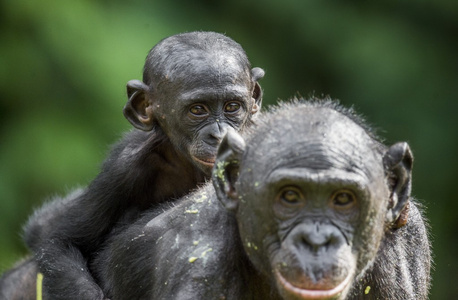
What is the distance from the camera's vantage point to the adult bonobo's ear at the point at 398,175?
18.1 ft

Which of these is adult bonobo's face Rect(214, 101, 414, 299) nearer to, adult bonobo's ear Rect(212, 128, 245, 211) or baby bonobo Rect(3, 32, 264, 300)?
adult bonobo's ear Rect(212, 128, 245, 211)

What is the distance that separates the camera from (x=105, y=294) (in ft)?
23.0

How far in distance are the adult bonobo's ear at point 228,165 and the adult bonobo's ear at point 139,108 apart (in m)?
2.41

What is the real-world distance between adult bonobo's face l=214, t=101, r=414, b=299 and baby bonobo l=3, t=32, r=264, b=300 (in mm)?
1721

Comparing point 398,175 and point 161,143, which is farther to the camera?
point 161,143

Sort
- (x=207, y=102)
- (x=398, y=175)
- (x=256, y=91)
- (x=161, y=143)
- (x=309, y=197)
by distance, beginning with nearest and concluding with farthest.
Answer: (x=309, y=197) < (x=398, y=175) < (x=207, y=102) < (x=161, y=143) < (x=256, y=91)

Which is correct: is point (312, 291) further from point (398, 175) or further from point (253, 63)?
point (253, 63)

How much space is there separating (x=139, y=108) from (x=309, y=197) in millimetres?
3136

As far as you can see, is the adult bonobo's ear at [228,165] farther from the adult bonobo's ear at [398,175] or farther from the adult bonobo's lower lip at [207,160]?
the adult bonobo's lower lip at [207,160]

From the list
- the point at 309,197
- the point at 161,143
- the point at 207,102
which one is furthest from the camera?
the point at 161,143

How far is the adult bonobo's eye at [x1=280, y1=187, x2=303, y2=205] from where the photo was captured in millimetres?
5211

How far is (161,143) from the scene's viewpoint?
7965 mm

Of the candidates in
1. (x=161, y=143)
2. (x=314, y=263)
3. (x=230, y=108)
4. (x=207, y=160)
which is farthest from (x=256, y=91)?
(x=314, y=263)

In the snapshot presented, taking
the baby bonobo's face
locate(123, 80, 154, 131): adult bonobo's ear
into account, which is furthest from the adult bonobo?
locate(123, 80, 154, 131): adult bonobo's ear
